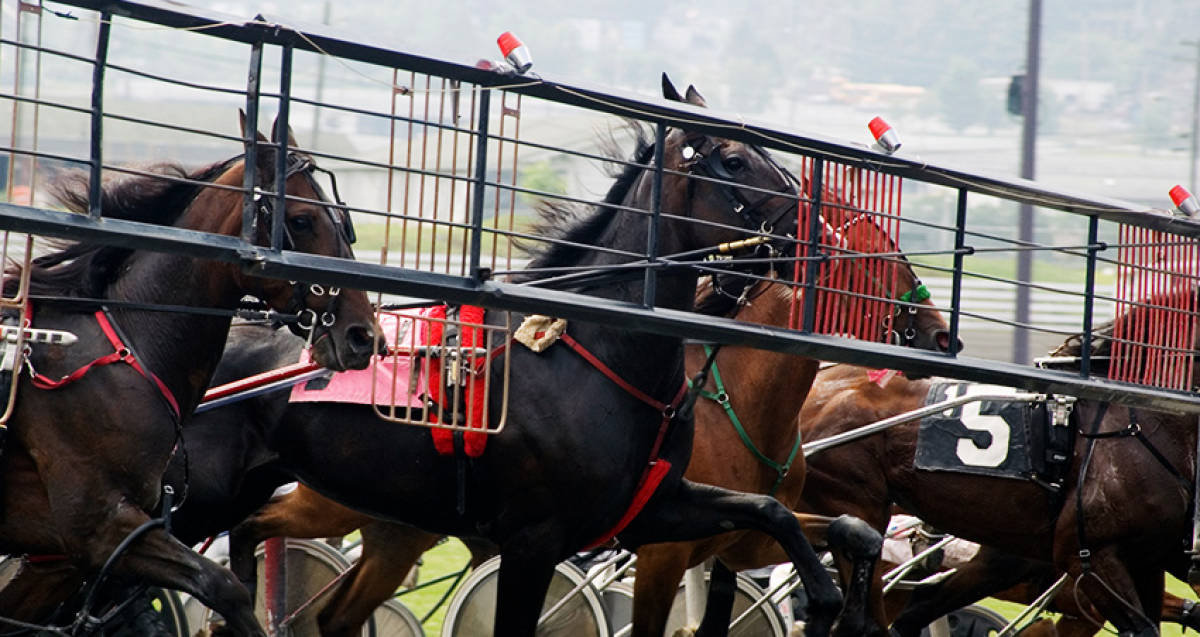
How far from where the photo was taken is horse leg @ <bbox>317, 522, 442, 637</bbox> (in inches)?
249

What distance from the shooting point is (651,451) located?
5.34 meters

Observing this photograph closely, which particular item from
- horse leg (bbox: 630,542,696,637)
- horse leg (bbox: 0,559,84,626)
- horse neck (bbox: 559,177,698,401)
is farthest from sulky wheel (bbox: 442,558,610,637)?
horse leg (bbox: 0,559,84,626)

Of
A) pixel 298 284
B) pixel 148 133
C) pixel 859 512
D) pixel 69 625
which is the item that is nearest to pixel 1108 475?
pixel 859 512

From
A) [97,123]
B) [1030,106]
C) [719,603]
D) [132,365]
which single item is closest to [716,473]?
[719,603]

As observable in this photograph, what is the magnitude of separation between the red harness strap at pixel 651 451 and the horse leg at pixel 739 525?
4 cm

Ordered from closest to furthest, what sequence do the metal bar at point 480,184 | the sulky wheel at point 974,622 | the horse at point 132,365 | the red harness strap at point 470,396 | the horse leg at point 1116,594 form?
the metal bar at point 480,184 → the horse at point 132,365 → the red harness strap at point 470,396 → the horse leg at point 1116,594 → the sulky wheel at point 974,622

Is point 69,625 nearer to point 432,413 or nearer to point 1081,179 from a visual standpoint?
point 432,413

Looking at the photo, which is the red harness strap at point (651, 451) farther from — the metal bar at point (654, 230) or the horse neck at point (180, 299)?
the horse neck at point (180, 299)

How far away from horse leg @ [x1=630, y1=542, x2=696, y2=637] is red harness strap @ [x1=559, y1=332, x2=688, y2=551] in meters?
0.51

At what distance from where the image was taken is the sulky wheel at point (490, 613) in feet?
22.5

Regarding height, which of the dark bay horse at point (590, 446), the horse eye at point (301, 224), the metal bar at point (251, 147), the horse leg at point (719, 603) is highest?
the metal bar at point (251, 147)

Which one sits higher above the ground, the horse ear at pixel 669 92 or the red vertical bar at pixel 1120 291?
the horse ear at pixel 669 92

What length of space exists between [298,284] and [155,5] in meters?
1.03

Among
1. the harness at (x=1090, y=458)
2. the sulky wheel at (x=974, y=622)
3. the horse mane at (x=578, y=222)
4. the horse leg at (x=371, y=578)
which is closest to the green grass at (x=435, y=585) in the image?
A: the horse leg at (x=371, y=578)
